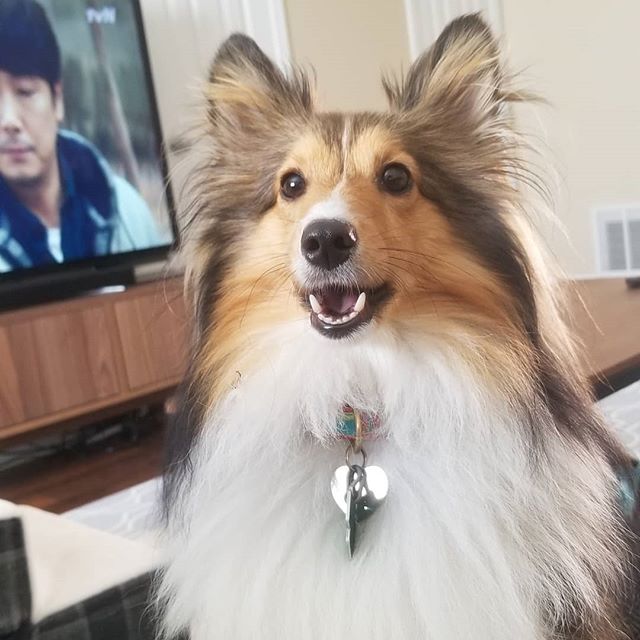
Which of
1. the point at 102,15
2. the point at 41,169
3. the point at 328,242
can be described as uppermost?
the point at 102,15

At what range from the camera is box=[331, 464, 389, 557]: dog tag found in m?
1.19

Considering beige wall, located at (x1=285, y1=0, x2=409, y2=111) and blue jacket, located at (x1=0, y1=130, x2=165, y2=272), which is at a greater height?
beige wall, located at (x1=285, y1=0, x2=409, y2=111)

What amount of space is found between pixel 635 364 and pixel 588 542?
4.36 feet

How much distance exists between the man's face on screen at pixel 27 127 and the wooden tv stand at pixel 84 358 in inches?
25.6

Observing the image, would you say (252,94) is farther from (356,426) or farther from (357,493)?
(357,493)

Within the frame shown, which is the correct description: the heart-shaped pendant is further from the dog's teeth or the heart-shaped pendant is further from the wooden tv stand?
the wooden tv stand

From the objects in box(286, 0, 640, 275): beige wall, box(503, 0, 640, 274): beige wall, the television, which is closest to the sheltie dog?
the television

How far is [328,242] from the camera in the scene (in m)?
1.25

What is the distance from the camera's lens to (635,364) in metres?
2.41

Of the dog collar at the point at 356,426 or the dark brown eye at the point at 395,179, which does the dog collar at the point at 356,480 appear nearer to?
the dog collar at the point at 356,426

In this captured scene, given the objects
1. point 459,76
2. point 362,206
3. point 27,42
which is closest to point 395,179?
point 362,206

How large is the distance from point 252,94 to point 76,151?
99.8 inches

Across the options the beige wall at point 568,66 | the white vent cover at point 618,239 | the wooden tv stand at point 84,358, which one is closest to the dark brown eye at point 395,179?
the wooden tv stand at point 84,358

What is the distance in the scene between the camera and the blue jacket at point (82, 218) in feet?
12.1
